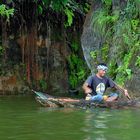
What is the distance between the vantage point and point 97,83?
608 inches

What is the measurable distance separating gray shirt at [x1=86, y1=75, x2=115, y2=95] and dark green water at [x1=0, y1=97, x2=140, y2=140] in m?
1.75

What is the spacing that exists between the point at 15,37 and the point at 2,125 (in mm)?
13313

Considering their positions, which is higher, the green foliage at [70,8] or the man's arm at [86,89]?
the green foliage at [70,8]

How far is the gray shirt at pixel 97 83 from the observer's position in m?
15.5

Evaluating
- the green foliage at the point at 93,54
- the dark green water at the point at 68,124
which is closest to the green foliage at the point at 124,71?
the green foliage at the point at 93,54

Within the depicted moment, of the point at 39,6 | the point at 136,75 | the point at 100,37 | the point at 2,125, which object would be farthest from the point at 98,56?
the point at 2,125

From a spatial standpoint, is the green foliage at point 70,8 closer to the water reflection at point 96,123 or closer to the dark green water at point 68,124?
the dark green water at point 68,124

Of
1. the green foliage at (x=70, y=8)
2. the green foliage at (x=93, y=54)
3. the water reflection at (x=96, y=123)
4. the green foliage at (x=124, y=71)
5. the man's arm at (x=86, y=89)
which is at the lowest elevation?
the water reflection at (x=96, y=123)

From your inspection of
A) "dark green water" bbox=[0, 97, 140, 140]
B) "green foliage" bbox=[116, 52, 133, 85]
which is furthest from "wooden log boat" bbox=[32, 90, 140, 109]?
"green foliage" bbox=[116, 52, 133, 85]

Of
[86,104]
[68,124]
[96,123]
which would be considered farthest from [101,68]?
[68,124]

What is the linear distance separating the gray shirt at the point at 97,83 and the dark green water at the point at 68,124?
1752 mm

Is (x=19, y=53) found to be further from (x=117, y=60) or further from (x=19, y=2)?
(x=117, y=60)

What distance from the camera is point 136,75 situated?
1748 cm

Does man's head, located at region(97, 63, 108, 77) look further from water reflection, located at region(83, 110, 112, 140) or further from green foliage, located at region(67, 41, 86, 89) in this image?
green foliage, located at region(67, 41, 86, 89)
